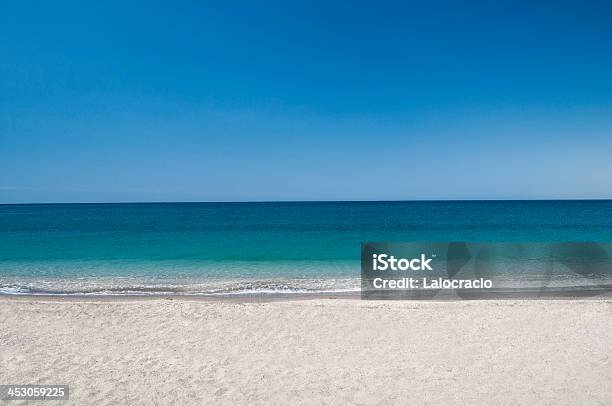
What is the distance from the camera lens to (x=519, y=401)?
5051mm

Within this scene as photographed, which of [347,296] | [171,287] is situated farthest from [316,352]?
[171,287]

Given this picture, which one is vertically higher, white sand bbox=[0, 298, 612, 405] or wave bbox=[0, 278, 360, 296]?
white sand bbox=[0, 298, 612, 405]

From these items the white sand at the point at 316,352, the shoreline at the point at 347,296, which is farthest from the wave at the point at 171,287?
the white sand at the point at 316,352

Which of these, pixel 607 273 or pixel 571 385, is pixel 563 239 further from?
pixel 571 385

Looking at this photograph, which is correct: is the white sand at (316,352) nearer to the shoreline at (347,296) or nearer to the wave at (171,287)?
the shoreline at (347,296)

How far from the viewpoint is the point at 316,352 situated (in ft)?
22.5

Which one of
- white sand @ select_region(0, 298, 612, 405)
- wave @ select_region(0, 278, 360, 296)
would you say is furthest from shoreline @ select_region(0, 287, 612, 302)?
white sand @ select_region(0, 298, 612, 405)

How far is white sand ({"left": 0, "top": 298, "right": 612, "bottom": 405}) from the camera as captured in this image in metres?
5.35

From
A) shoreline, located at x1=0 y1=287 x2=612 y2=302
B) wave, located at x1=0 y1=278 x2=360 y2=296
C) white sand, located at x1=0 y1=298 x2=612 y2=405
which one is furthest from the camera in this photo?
wave, located at x1=0 y1=278 x2=360 y2=296

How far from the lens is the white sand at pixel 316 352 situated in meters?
5.35

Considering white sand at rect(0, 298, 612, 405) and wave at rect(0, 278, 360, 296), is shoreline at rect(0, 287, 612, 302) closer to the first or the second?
wave at rect(0, 278, 360, 296)

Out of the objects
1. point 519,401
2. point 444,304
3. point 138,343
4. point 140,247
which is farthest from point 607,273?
point 140,247

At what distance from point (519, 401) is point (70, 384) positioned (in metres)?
6.52

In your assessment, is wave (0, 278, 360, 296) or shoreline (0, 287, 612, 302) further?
wave (0, 278, 360, 296)
